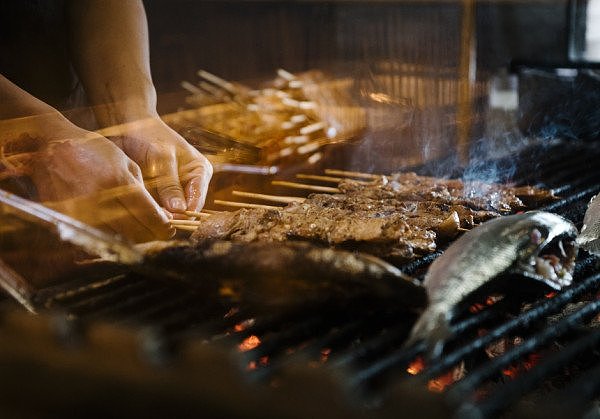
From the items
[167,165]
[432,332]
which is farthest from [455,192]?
[432,332]

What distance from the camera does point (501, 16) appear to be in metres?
10.3

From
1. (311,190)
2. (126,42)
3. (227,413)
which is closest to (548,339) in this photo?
(227,413)

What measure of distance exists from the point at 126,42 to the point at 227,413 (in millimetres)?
3664

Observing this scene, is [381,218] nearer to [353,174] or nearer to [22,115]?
[353,174]

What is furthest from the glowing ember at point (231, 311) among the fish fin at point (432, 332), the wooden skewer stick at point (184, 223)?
the fish fin at point (432, 332)

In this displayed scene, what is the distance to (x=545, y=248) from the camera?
344 centimetres

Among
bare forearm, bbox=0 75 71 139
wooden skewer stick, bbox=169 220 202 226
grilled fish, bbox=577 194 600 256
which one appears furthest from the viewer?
bare forearm, bbox=0 75 71 139

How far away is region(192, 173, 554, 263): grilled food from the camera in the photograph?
3420mm

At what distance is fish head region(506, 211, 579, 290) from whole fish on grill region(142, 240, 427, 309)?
66cm

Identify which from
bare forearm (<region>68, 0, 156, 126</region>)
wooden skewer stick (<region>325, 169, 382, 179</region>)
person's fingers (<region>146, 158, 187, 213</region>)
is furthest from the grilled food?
bare forearm (<region>68, 0, 156, 126</region>)

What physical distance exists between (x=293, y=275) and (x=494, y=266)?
871mm

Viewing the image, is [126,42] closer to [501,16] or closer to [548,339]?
[548,339]

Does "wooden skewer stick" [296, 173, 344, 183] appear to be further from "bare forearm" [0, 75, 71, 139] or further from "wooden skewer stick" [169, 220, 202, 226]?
"bare forearm" [0, 75, 71, 139]

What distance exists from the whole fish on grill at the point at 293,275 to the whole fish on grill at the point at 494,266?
134 millimetres
